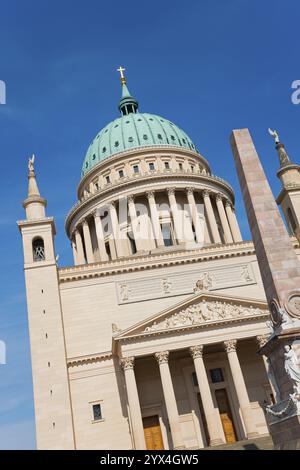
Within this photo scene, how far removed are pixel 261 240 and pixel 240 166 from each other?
344 centimetres

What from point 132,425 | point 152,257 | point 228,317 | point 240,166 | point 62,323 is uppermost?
point 152,257

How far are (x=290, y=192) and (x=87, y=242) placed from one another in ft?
75.3

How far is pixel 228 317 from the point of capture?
36.6 meters

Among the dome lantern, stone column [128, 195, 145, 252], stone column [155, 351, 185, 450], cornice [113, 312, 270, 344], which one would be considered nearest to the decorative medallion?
stone column [155, 351, 185, 450]

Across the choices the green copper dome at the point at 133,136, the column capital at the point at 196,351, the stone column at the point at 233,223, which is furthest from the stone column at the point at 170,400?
the green copper dome at the point at 133,136

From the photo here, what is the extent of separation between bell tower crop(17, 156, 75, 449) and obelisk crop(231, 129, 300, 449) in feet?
69.5

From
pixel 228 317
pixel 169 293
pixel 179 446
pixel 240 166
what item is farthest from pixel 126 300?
pixel 240 166

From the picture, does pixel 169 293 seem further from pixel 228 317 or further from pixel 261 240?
pixel 261 240

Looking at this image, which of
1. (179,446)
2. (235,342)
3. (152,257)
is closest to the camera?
(179,446)

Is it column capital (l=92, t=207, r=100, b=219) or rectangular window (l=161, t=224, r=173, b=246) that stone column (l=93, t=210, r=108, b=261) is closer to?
column capital (l=92, t=207, r=100, b=219)

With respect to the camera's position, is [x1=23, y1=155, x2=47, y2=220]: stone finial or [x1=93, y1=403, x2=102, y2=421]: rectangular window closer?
[x1=93, y1=403, x2=102, y2=421]: rectangular window

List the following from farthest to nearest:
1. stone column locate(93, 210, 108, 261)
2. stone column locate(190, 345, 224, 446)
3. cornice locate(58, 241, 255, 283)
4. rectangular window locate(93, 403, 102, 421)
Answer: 1. stone column locate(93, 210, 108, 261)
2. cornice locate(58, 241, 255, 283)
3. rectangular window locate(93, 403, 102, 421)
4. stone column locate(190, 345, 224, 446)

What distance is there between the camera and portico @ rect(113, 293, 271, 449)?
113 ft

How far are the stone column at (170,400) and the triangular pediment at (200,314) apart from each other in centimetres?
178
